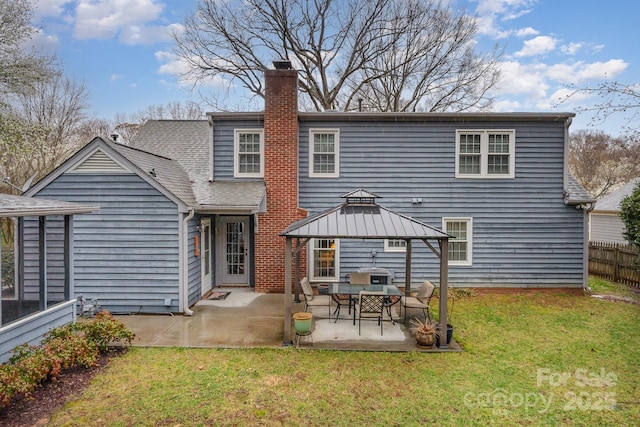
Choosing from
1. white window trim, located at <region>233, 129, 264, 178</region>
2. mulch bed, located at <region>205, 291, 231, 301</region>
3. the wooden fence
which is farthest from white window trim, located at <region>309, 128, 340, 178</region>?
the wooden fence

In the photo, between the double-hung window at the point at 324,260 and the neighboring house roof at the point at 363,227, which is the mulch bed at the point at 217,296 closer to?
the double-hung window at the point at 324,260

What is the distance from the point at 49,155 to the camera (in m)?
20.4

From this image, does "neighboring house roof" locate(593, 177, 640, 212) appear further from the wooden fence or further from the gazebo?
the gazebo

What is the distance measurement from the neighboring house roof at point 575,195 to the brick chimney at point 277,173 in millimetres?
8877

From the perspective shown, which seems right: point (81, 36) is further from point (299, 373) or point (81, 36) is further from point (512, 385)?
point (512, 385)

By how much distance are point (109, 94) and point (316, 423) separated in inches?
920

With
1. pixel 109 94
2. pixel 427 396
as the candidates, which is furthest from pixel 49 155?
pixel 427 396

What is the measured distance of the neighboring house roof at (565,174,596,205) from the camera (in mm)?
10844

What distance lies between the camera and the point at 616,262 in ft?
43.1

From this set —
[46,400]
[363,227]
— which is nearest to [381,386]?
[363,227]

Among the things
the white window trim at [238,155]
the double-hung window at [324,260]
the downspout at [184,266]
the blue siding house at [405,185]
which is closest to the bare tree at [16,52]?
the blue siding house at [405,185]

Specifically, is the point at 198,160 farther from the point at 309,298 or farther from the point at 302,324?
the point at 302,324

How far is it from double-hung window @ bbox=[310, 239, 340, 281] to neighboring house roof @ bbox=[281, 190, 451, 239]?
3.51 m

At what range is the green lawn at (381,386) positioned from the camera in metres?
4.61
